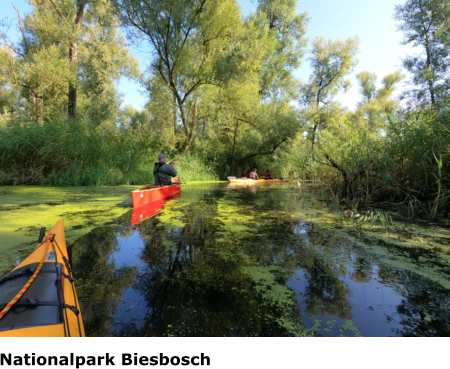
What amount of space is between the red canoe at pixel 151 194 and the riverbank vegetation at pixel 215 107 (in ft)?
11.1

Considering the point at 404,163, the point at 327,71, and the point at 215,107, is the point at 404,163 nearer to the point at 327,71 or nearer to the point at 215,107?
the point at 215,107

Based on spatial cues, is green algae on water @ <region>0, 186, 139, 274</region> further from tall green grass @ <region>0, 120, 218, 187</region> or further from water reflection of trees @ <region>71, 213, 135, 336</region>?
tall green grass @ <region>0, 120, 218, 187</region>

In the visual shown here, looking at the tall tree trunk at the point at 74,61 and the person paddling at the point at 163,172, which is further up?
the tall tree trunk at the point at 74,61

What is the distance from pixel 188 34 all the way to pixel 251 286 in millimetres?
11904

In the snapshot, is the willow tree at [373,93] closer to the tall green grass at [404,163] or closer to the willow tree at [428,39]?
the willow tree at [428,39]

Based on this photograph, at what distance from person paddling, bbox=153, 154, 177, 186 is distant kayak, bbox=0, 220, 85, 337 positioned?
452cm

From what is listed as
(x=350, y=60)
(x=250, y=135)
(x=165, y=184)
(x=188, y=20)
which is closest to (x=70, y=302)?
(x=165, y=184)

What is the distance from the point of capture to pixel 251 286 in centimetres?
172

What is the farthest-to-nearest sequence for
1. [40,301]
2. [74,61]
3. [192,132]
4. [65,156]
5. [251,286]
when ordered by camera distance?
1. [192,132]
2. [74,61]
3. [65,156]
4. [251,286]
5. [40,301]

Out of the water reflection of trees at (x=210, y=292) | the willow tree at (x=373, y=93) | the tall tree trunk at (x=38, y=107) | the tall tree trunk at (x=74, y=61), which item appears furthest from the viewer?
the willow tree at (x=373, y=93)

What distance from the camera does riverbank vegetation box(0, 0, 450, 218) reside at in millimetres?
4312

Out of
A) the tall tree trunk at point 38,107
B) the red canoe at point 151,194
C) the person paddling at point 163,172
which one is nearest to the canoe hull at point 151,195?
the red canoe at point 151,194

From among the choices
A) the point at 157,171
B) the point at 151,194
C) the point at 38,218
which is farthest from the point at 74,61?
the point at 38,218

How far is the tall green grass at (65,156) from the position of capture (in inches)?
278
